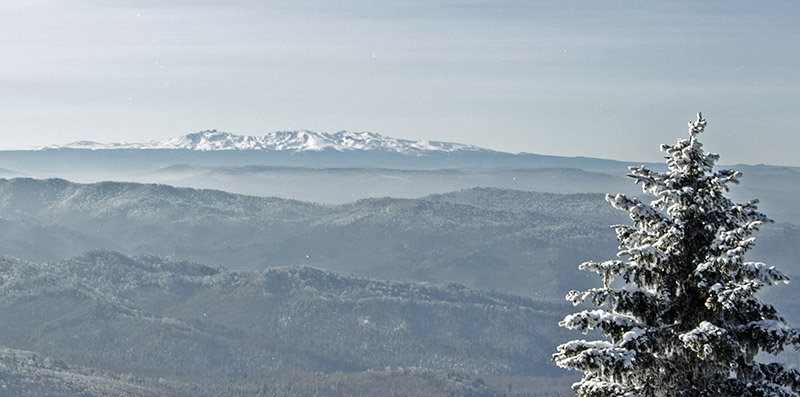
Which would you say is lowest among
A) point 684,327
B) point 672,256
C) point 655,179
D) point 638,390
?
point 638,390

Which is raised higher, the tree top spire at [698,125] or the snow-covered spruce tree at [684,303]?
the tree top spire at [698,125]

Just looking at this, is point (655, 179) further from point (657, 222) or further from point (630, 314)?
point (630, 314)

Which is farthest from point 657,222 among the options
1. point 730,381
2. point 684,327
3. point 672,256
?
point 730,381

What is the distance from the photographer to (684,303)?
31.1 metres

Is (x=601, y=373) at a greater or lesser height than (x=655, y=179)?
lesser

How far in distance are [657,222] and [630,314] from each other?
9.53 ft

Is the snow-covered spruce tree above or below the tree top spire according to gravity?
below

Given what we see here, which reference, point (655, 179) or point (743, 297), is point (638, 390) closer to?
point (743, 297)

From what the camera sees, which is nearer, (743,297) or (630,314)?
(743,297)

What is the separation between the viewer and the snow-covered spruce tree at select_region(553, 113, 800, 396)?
2925cm

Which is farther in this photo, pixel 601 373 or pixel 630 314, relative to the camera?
pixel 630 314

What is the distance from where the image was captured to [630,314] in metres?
31.3

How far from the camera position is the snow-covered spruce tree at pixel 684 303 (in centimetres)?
2925

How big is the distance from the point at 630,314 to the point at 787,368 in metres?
4.80
